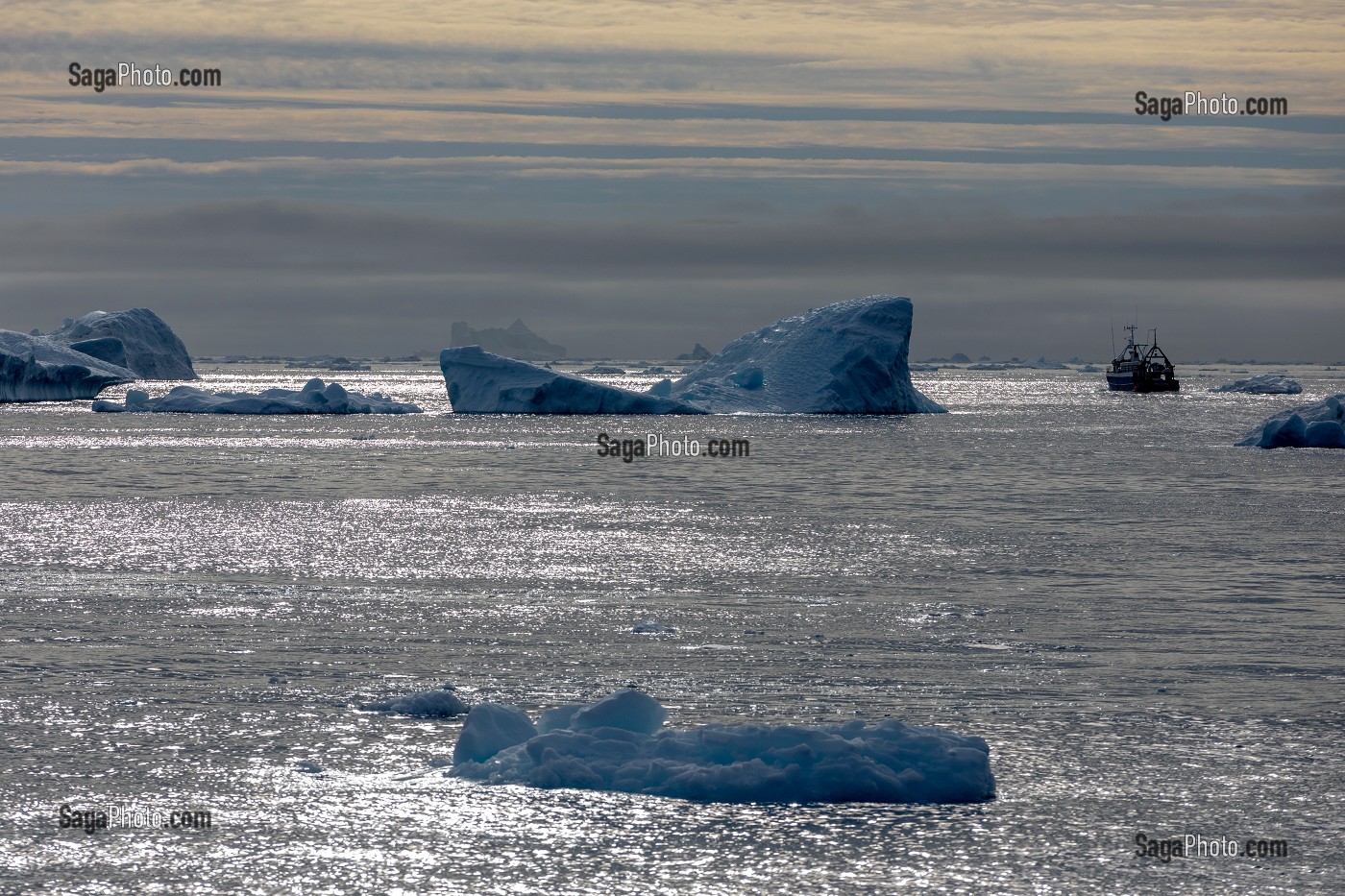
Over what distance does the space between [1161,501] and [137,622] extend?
80.8ft

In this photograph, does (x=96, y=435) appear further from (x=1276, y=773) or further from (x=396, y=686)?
(x=1276, y=773)

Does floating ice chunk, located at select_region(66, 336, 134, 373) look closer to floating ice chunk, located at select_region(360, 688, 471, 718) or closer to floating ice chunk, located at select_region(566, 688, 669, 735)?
floating ice chunk, located at select_region(360, 688, 471, 718)

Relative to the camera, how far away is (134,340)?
10031 cm

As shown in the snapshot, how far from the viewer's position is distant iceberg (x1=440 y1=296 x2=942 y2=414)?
63531 mm

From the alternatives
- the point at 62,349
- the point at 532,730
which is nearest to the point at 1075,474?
the point at 532,730

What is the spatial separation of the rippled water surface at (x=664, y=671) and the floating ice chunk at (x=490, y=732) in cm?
→ 33

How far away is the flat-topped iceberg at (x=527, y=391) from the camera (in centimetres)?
6556

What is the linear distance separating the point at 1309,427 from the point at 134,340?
3032 inches

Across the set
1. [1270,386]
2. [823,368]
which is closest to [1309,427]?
[823,368]

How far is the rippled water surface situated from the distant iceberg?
1119 inches

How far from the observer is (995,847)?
29.8 ft

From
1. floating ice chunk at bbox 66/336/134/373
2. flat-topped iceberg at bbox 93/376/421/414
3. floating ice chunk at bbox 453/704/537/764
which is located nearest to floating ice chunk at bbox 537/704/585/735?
floating ice chunk at bbox 453/704/537/764

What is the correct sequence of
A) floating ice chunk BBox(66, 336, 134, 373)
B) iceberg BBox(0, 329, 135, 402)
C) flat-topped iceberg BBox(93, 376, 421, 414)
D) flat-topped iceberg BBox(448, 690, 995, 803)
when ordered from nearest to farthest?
1. flat-topped iceberg BBox(448, 690, 995, 803)
2. flat-topped iceberg BBox(93, 376, 421, 414)
3. iceberg BBox(0, 329, 135, 402)
4. floating ice chunk BBox(66, 336, 134, 373)

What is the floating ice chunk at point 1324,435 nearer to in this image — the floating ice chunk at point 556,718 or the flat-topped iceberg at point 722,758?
the flat-topped iceberg at point 722,758
